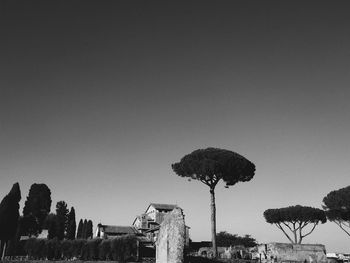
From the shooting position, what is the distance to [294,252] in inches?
1256

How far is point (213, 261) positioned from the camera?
26.2 metres

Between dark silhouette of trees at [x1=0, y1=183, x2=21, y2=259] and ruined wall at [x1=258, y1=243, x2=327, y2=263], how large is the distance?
2527 cm

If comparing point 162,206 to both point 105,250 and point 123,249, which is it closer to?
point 105,250

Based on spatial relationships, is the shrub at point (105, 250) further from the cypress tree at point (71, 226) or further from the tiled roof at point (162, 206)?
the tiled roof at point (162, 206)

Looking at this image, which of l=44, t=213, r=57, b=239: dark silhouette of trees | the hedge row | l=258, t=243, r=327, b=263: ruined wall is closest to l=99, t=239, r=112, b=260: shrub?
the hedge row

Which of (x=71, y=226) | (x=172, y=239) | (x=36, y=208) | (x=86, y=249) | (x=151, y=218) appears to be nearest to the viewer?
(x=172, y=239)

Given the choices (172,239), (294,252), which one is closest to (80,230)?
(294,252)

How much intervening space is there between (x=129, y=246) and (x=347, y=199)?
23.0 metres

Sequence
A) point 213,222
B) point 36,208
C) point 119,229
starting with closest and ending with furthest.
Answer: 1. point 213,222
2. point 36,208
3. point 119,229

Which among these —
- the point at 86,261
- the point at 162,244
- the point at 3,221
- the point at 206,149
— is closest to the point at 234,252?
the point at 206,149

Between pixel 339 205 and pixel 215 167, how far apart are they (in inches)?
606

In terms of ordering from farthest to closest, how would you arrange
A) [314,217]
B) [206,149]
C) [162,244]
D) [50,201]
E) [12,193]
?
1. [50,201]
2. [314,217]
3. [12,193]
4. [206,149]
5. [162,244]

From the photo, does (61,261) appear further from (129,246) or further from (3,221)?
(3,221)

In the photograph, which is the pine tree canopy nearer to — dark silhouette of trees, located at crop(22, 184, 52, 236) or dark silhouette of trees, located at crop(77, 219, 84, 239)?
dark silhouette of trees, located at crop(77, 219, 84, 239)
